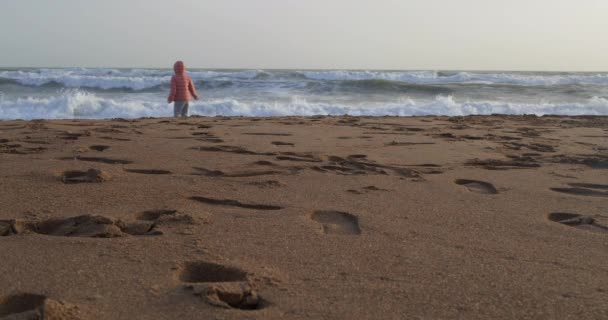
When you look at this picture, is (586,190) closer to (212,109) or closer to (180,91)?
(180,91)

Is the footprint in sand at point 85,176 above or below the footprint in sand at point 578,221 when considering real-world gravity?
below

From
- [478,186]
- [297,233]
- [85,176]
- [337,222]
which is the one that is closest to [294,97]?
[478,186]

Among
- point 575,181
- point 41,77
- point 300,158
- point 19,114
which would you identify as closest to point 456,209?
point 575,181

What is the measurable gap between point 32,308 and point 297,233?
0.98 m

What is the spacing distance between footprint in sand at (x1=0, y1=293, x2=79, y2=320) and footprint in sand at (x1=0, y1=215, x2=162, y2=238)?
0.54 metres

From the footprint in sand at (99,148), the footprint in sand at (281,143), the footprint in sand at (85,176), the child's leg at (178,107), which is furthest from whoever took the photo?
the child's leg at (178,107)

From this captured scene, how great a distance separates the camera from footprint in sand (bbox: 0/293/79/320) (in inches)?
49.2

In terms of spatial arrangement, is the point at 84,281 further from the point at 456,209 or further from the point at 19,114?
the point at 19,114

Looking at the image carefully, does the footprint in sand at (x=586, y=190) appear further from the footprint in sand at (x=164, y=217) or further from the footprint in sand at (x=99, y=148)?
the footprint in sand at (x=99, y=148)

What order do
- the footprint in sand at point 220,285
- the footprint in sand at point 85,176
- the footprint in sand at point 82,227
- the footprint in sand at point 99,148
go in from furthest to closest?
the footprint in sand at point 99,148 < the footprint in sand at point 85,176 < the footprint in sand at point 82,227 < the footprint in sand at point 220,285

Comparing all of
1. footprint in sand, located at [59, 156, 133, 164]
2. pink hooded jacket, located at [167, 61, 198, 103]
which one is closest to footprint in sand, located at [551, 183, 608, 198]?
footprint in sand, located at [59, 156, 133, 164]

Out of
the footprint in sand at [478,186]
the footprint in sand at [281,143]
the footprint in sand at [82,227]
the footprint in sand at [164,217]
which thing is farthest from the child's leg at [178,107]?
the footprint in sand at [82,227]

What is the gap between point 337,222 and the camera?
7.38 ft

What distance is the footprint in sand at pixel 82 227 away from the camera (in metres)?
1.95
